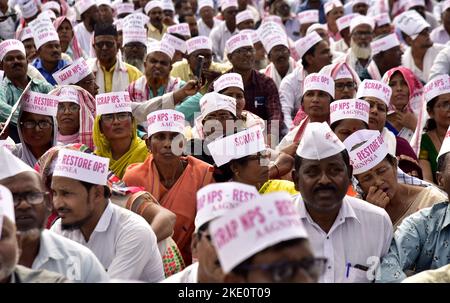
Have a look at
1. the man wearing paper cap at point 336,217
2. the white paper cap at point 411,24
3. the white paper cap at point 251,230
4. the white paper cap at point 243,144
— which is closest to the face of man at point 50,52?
the white paper cap at point 411,24

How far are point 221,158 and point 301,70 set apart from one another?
449 centimetres

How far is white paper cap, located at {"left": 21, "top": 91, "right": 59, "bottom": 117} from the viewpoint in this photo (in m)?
7.24

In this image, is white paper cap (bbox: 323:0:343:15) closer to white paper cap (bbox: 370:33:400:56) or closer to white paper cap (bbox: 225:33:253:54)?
white paper cap (bbox: 370:33:400:56)

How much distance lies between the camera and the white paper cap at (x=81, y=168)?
496 cm

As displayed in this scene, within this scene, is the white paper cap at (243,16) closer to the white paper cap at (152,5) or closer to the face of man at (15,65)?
the white paper cap at (152,5)

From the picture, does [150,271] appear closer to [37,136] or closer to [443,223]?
[443,223]

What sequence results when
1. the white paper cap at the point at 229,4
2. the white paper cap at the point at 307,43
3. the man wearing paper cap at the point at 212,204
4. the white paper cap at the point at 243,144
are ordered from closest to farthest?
1. the man wearing paper cap at the point at 212,204
2. the white paper cap at the point at 243,144
3. the white paper cap at the point at 307,43
4. the white paper cap at the point at 229,4

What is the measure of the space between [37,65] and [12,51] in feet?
3.77

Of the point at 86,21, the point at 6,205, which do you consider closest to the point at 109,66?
the point at 86,21

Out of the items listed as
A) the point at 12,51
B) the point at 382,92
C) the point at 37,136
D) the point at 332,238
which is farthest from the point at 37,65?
the point at 332,238

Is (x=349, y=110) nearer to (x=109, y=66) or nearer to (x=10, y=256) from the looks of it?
(x=109, y=66)

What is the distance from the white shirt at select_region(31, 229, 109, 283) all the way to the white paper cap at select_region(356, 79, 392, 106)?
412 cm

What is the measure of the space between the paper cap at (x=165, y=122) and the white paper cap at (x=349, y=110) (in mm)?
1191

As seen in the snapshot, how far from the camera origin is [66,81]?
28.4ft
